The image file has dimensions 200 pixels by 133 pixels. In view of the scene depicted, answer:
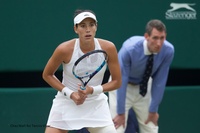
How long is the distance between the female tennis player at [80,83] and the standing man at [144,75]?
1.15 meters

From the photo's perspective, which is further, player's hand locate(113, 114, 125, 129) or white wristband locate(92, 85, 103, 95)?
player's hand locate(113, 114, 125, 129)

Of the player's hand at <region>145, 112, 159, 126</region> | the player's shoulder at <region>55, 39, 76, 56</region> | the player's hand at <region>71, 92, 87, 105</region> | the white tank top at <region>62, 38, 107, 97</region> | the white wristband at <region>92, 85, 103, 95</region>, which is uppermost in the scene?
the player's shoulder at <region>55, 39, 76, 56</region>

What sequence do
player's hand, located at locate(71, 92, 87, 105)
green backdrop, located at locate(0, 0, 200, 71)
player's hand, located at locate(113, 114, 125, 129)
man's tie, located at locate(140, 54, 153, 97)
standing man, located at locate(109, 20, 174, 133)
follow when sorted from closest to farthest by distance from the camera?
player's hand, located at locate(71, 92, 87, 105)
standing man, located at locate(109, 20, 174, 133)
man's tie, located at locate(140, 54, 153, 97)
player's hand, located at locate(113, 114, 125, 129)
green backdrop, located at locate(0, 0, 200, 71)

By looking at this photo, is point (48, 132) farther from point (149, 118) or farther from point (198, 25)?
point (198, 25)

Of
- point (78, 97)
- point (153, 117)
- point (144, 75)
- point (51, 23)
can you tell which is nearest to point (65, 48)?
point (78, 97)

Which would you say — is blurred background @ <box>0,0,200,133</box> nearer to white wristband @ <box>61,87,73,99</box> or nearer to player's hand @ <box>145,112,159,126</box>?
player's hand @ <box>145,112,159,126</box>

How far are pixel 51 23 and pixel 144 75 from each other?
126 centimetres

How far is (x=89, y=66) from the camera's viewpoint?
182 inches

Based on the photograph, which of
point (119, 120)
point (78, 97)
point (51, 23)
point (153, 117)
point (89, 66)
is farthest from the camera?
point (51, 23)

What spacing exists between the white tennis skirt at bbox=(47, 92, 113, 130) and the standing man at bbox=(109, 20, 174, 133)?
1.22 m

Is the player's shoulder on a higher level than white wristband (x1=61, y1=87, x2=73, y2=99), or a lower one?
higher

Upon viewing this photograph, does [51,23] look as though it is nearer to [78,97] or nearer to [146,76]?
[146,76]

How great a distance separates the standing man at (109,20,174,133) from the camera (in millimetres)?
5784

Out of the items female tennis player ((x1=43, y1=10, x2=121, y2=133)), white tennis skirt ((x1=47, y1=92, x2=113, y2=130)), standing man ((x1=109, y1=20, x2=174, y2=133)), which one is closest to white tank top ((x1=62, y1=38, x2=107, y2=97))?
female tennis player ((x1=43, y1=10, x2=121, y2=133))
